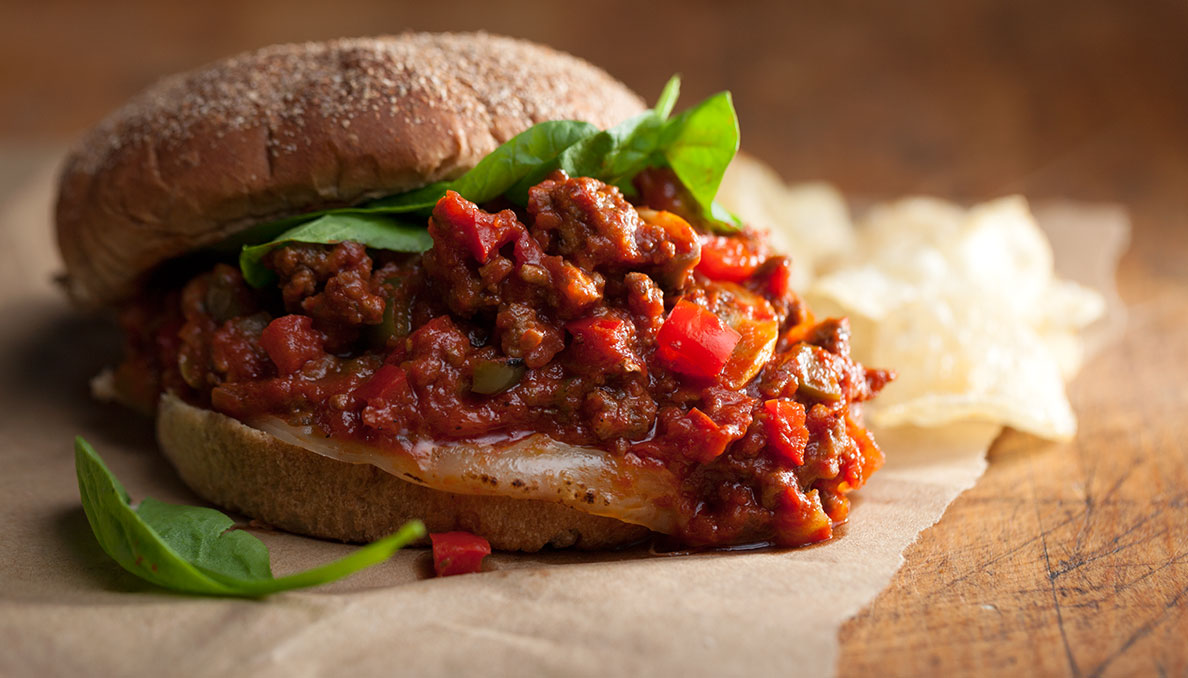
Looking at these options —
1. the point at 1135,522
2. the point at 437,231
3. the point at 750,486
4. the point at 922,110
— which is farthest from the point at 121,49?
the point at 1135,522

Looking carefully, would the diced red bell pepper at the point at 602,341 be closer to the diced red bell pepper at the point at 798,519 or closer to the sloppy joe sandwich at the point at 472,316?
the sloppy joe sandwich at the point at 472,316

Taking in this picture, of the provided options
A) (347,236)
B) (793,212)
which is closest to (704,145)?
(347,236)

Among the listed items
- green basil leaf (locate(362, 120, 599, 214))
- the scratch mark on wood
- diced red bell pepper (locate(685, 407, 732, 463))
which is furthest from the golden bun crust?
the scratch mark on wood

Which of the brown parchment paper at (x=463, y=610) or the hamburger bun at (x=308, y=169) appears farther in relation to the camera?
the hamburger bun at (x=308, y=169)

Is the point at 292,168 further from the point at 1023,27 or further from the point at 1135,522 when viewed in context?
the point at 1023,27

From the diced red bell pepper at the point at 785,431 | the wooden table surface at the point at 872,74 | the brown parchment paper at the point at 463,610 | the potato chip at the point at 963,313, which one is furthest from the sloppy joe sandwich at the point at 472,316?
the wooden table surface at the point at 872,74

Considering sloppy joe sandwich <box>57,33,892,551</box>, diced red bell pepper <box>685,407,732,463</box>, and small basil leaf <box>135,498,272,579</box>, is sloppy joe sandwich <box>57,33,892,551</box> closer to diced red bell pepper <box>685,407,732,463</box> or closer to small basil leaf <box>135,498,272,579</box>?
diced red bell pepper <box>685,407,732,463</box>
